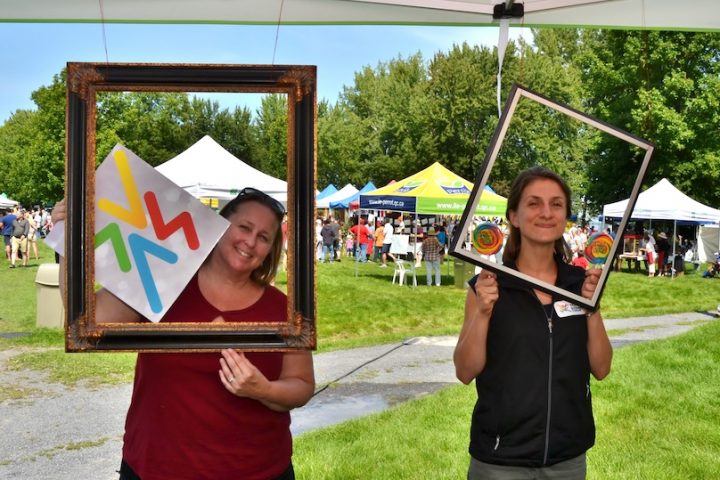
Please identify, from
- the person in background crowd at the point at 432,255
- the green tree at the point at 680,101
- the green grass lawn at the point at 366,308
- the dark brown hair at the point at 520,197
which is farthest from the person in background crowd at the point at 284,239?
the green tree at the point at 680,101

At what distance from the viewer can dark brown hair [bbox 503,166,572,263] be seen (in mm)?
2471

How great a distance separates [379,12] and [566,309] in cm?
234

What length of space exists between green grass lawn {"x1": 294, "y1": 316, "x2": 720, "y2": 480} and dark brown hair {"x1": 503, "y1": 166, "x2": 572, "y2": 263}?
8.99 feet

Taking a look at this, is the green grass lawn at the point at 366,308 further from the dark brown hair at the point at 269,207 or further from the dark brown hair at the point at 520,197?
the dark brown hair at the point at 520,197

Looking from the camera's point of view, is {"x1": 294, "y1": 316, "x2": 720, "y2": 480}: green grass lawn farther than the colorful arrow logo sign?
Yes

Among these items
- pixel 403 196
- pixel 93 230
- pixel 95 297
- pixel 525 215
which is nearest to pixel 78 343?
pixel 95 297

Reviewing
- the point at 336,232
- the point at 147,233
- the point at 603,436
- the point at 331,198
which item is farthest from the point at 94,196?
the point at 603,436

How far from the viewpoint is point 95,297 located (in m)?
2.10

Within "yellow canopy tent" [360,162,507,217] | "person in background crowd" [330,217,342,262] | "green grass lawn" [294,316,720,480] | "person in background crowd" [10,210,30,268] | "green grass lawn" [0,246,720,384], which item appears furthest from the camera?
"person in background crowd" [10,210,30,268]

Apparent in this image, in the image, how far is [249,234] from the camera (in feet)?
7.09

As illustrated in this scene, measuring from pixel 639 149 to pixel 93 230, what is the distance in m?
1.82

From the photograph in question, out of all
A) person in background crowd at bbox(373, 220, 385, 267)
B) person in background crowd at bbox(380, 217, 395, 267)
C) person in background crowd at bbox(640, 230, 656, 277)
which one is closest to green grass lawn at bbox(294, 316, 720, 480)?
person in background crowd at bbox(640, 230, 656, 277)

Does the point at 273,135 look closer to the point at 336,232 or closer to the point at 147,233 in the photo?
the point at 147,233

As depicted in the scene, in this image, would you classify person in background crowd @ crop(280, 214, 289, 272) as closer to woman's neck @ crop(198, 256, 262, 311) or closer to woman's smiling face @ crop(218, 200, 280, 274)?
woman's smiling face @ crop(218, 200, 280, 274)
